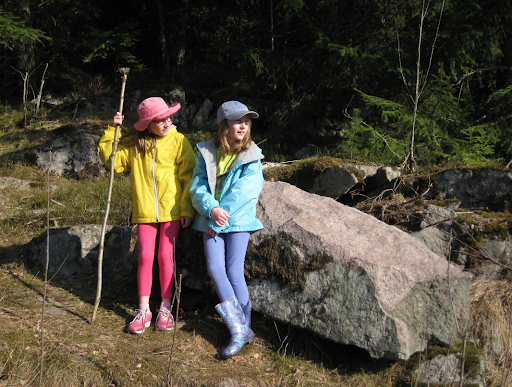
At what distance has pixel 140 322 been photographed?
12.1ft

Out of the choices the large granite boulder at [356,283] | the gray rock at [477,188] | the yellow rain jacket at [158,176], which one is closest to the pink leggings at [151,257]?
the yellow rain jacket at [158,176]

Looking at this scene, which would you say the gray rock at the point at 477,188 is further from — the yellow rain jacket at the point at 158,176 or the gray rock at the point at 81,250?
the gray rock at the point at 81,250

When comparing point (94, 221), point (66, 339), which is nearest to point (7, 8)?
point (94, 221)

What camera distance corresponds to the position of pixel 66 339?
3.44 meters

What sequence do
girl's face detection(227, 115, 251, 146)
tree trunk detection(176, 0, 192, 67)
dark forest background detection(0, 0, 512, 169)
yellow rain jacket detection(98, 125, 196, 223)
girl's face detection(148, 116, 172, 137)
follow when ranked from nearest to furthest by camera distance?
girl's face detection(227, 115, 251, 146) < yellow rain jacket detection(98, 125, 196, 223) < girl's face detection(148, 116, 172, 137) < dark forest background detection(0, 0, 512, 169) < tree trunk detection(176, 0, 192, 67)

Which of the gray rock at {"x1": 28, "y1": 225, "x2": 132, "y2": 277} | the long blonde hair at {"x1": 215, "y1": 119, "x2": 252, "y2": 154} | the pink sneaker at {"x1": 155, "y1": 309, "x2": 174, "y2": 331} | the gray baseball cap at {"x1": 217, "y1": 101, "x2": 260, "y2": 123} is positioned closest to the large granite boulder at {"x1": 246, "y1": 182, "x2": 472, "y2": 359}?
the long blonde hair at {"x1": 215, "y1": 119, "x2": 252, "y2": 154}

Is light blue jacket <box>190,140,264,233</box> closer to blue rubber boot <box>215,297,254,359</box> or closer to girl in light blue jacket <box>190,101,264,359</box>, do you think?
girl in light blue jacket <box>190,101,264,359</box>

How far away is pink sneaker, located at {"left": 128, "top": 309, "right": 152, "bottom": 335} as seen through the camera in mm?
3639

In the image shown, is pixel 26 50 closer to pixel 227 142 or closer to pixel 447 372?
pixel 227 142

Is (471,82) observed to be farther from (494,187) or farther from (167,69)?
(167,69)

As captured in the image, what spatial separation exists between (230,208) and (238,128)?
0.64 meters

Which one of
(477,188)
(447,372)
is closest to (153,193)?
(447,372)

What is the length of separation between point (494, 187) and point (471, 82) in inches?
165

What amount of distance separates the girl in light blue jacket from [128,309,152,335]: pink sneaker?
0.67m
